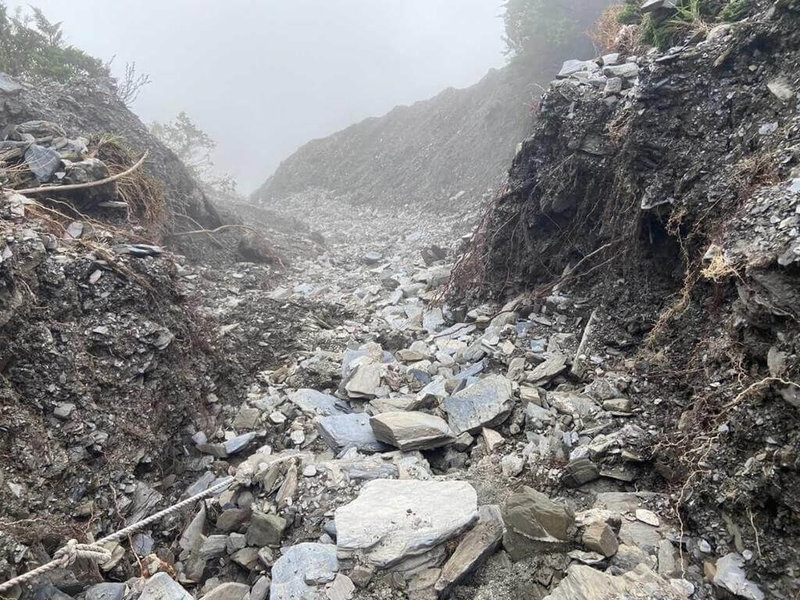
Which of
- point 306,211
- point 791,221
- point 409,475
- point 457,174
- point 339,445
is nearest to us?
point 791,221

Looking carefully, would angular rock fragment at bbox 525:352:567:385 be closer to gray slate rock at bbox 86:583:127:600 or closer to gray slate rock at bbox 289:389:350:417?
gray slate rock at bbox 289:389:350:417

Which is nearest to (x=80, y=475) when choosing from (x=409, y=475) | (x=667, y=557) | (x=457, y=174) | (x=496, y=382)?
(x=409, y=475)

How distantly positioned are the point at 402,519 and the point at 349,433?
1236 mm

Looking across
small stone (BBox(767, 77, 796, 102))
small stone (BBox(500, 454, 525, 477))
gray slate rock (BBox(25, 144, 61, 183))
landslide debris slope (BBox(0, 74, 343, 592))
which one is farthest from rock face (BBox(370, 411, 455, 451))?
gray slate rock (BBox(25, 144, 61, 183))

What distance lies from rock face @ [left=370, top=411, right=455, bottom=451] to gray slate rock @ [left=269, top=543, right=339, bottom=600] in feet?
3.24

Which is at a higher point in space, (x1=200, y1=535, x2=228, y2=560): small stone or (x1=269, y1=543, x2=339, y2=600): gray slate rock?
(x1=200, y1=535, x2=228, y2=560): small stone

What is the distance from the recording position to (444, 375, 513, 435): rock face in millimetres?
3656

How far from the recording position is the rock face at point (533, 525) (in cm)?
239

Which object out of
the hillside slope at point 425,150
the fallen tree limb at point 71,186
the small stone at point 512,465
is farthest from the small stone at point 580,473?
the hillside slope at point 425,150

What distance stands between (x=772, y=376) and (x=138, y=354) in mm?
4206

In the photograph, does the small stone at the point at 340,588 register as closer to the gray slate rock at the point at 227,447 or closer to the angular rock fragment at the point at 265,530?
the angular rock fragment at the point at 265,530

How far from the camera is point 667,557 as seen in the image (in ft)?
7.65

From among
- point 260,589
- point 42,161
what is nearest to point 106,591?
point 260,589

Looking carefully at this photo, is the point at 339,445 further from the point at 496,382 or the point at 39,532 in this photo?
the point at 39,532
